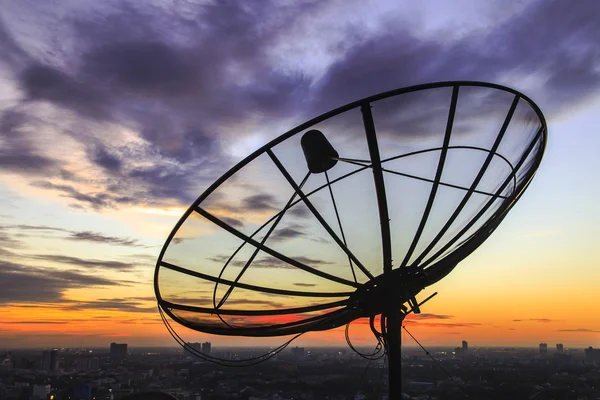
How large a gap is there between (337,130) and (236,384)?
6179cm

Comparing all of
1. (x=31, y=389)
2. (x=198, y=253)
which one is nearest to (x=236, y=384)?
(x=31, y=389)

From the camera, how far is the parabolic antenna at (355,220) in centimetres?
805

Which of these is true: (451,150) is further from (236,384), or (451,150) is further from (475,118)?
(236,384)

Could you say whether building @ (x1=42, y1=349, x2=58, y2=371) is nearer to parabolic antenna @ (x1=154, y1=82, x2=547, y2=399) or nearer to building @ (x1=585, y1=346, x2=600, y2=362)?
parabolic antenna @ (x1=154, y1=82, x2=547, y2=399)

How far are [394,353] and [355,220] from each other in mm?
2950

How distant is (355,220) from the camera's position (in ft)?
33.3

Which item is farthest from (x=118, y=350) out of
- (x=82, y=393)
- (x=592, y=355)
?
(x=592, y=355)

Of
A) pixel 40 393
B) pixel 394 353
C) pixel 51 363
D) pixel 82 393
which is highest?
pixel 394 353

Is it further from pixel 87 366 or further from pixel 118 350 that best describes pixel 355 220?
pixel 118 350

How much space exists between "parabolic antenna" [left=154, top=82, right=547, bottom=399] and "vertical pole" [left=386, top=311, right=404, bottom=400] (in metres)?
0.02

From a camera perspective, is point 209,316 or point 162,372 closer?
point 209,316

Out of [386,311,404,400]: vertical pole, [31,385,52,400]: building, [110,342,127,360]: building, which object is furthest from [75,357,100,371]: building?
[386,311,404,400]: vertical pole

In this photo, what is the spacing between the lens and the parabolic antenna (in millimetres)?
8047

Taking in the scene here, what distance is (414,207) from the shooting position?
9.43 metres
